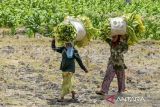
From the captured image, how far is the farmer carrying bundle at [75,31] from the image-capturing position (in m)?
9.80

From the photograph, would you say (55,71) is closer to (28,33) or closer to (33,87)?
(33,87)

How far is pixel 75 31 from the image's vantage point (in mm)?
9828

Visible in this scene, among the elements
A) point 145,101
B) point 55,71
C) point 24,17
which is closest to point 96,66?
point 55,71

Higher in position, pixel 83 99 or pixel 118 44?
pixel 118 44

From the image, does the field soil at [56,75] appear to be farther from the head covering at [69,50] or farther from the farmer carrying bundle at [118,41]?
the head covering at [69,50]

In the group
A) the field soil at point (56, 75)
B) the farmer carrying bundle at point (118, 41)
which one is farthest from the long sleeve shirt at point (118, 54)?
the field soil at point (56, 75)

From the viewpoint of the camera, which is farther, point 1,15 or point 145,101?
point 1,15

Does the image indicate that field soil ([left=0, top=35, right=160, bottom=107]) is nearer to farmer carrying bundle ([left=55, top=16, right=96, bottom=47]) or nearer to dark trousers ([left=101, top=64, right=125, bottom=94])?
dark trousers ([left=101, top=64, right=125, bottom=94])

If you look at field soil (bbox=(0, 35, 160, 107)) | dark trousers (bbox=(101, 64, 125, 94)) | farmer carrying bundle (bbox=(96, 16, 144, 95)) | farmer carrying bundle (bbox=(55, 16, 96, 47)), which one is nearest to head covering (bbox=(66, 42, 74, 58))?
farmer carrying bundle (bbox=(55, 16, 96, 47))

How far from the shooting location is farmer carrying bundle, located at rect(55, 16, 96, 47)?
9.80 meters

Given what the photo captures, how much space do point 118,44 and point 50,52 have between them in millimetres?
4481

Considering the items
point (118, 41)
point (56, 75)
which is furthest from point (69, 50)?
point (56, 75)

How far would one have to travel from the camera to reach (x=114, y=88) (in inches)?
453

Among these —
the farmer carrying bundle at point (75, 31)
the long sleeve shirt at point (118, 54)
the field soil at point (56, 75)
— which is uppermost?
the farmer carrying bundle at point (75, 31)
